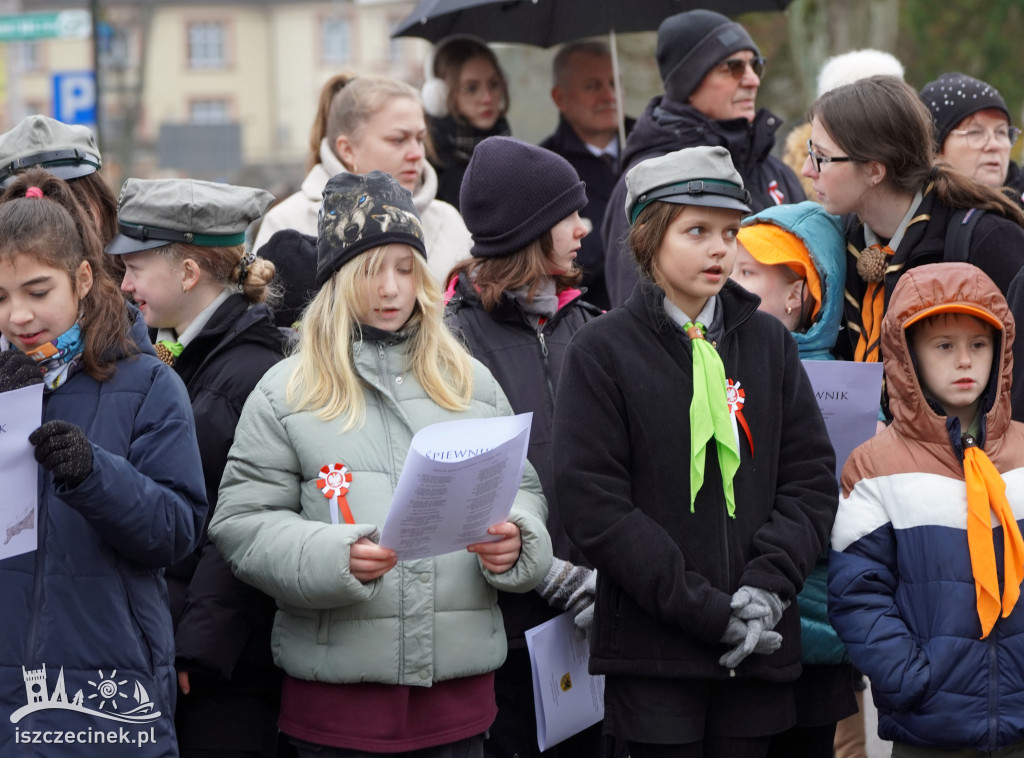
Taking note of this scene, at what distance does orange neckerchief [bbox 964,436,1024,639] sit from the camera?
3.69 meters

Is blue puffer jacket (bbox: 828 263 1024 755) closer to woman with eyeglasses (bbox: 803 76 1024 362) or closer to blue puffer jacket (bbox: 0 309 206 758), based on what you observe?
woman with eyeglasses (bbox: 803 76 1024 362)

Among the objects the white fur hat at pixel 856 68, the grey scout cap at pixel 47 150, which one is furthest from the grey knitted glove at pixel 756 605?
the white fur hat at pixel 856 68

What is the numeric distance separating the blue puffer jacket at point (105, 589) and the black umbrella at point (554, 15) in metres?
4.25

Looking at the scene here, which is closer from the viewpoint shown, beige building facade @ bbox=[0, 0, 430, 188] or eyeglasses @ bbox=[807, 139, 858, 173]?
eyeglasses @ bbox=[807, 139, 858, 173]

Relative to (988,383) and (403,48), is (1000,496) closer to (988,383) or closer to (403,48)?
(988,383)

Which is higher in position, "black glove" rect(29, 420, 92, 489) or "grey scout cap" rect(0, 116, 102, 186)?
"grey scout cap" rect(0, 116, 102, 186)

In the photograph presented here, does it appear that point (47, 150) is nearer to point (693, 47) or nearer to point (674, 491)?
point (674, 491)

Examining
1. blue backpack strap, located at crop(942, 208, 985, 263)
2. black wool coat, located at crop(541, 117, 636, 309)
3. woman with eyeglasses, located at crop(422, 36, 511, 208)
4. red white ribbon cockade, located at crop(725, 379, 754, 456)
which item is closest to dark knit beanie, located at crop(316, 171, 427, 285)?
red white ribbon cockade, located at crop(725, 379, 754, 456)

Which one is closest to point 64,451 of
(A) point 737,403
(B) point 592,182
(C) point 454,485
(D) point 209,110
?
(C) point 454,485

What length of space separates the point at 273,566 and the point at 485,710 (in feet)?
2.42

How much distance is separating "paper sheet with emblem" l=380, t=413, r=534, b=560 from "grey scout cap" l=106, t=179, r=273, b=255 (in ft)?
4.40

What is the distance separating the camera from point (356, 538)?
3.58 metres

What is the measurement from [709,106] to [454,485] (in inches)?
118

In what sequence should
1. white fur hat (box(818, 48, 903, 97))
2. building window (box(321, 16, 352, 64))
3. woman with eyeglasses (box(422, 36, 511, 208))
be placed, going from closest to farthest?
white fur hat (box(818, 48, 903, 97)) < woman with eyeglasses (box(422, 36, 511, 208)) < building window (box(321, 16, 352, 64))
